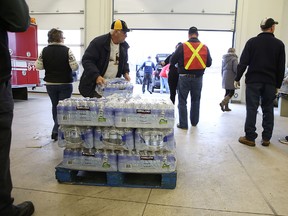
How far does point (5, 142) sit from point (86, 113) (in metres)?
0.77

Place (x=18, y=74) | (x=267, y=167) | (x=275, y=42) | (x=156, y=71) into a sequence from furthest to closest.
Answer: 1. (x=156, y=71)
2. (x=18, y=74)
3. (x=275, y=42)
4. (x=267, y=167)

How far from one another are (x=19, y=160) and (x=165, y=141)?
5.85 ft

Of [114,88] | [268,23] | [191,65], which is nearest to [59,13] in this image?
[191,65]

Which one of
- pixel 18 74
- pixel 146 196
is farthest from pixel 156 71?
pixel 146 196

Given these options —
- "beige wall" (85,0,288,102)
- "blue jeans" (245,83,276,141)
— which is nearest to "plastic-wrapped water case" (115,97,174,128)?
"blue jeans" (245,83,276,141)

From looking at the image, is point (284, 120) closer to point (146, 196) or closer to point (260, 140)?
point (260, 140)

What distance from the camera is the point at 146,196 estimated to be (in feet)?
7.13

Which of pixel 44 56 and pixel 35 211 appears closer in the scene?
pixel 35 211

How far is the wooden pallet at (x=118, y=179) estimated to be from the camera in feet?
7.54

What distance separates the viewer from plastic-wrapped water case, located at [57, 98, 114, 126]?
223 centimetres

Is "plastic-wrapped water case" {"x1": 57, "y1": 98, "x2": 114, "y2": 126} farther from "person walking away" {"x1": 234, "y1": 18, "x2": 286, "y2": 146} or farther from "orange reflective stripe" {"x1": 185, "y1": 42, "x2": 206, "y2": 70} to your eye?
"orange reflective stripe" {"x1": 185, "y1": 42, "x2": 206, "y2": 70}

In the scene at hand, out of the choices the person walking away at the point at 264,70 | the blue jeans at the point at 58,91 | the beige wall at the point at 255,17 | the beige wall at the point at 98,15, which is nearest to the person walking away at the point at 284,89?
the person walking away at the point at 264,70

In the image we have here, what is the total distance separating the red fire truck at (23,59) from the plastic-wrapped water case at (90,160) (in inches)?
217

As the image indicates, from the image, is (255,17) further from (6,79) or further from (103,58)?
(6,79)
